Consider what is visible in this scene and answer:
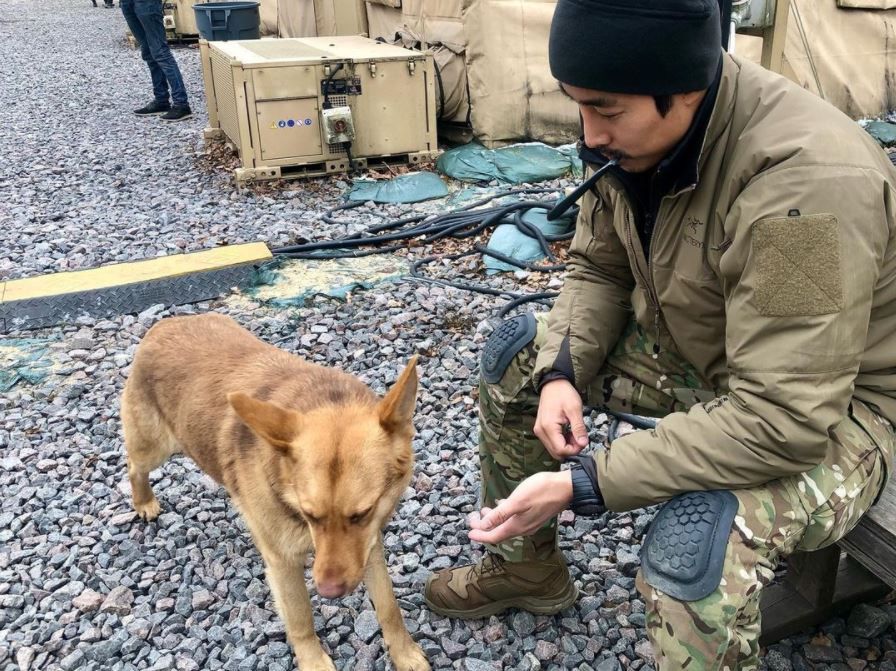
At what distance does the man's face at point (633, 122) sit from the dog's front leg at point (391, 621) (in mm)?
1488

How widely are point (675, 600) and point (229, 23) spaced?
32.9 ft

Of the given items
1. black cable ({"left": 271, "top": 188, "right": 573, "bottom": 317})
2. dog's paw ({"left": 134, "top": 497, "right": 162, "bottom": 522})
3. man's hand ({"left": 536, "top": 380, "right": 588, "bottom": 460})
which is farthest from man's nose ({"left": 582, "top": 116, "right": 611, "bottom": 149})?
black cable ({"left": 271, "top": 188, "right": 573, "bottom": 317})

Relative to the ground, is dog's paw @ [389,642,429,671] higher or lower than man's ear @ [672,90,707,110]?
lower

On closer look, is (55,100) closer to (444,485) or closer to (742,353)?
(444,485)

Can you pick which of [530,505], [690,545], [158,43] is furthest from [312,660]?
[158,43]

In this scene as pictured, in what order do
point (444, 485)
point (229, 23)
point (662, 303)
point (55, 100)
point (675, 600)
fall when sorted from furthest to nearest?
point (55, 100)
point (229, 23)
point (444, 485)
point (662, 303)
point (675, 600)

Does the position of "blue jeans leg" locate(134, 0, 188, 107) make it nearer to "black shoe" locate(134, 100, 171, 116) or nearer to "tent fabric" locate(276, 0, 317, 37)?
"black shoe" locate(134, 100, 171, 116)

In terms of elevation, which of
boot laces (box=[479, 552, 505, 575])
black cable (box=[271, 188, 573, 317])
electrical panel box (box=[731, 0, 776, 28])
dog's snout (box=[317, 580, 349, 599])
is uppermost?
electrical panel box (box=[731, 0, 776, 28])

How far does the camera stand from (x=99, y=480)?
367 cm

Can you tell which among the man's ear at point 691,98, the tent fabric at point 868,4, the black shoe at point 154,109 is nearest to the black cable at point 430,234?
the man's ear at point 691,98

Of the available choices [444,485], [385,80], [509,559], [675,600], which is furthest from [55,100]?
[675,600]

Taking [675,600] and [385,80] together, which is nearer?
[675,600]

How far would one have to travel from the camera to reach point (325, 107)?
24.0 feet

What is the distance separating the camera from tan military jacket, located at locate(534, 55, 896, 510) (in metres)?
1.68
